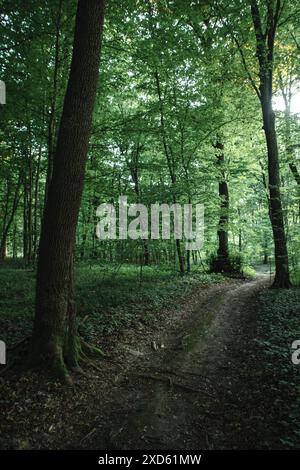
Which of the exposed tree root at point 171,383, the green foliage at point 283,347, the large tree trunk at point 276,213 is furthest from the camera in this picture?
the large tree trunk at point 276,213

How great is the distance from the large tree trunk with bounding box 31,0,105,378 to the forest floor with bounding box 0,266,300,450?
73cm

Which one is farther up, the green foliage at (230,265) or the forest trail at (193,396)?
the green foliage at (230,265)

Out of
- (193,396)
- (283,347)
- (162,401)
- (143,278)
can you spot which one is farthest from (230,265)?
(162,401)

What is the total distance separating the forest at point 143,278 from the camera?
4262 mm

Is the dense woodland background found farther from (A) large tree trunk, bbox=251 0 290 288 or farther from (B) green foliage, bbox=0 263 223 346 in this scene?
(B) green foliage, bbox=0 263 223 346

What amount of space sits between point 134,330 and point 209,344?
1.89 metres

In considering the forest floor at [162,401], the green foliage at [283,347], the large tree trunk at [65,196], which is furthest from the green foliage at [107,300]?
the green foliage at [283,347]

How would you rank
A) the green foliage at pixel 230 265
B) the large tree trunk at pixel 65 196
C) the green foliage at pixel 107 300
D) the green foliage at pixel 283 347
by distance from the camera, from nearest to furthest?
the green foliage at pixel 283 347 → the large tree trunk at pixel 65 196 → the green foliage at pixel 107 300 → the green foliage at pixel 230 265

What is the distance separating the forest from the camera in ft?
14.0

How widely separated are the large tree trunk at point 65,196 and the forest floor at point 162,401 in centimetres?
73

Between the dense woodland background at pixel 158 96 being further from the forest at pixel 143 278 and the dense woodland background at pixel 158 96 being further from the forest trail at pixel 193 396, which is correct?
the forest trail at pixel 193 396

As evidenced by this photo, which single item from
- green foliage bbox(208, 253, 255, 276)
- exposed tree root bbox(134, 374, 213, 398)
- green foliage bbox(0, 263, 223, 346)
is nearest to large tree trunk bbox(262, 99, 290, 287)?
green foliage bbox(0, 263, 223, 346)

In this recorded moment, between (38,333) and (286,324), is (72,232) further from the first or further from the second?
(286,324)

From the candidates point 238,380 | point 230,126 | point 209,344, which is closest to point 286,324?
point 209,344
